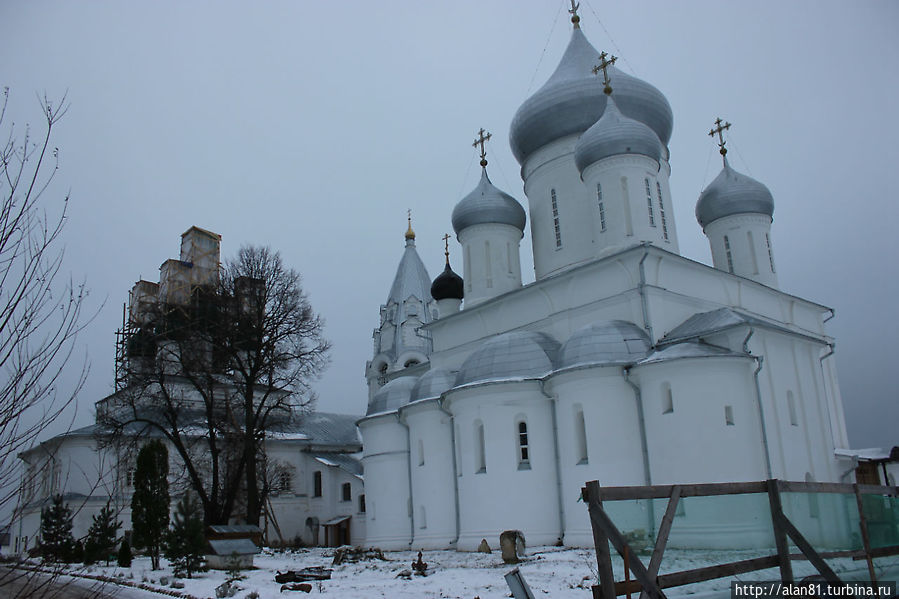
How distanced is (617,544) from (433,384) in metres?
14.6

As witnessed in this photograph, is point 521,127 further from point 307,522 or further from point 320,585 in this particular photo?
point 307,522

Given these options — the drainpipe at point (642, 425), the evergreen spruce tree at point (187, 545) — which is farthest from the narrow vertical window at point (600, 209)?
the evergreen spruce tree at point (187, 545)

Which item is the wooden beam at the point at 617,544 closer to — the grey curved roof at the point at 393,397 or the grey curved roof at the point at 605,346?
the grey curved roof at the point at 605,346

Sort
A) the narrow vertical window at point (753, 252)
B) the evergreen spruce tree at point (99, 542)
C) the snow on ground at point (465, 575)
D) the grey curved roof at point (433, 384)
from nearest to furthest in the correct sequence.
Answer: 1. the snow on ground at point (465, 575)
2. the evergreen spruce tree at point (99, 542)
3. the grey curved roof at point (433, 384)
4. the narrow vertical window at point (753, 252)

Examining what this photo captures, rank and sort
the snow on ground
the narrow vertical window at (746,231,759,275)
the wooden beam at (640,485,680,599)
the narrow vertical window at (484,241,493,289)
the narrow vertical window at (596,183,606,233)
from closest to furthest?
the wooden beam at (640,485,680,599)
the snow on ground
the narrow vertical window at (596,183,606,233)
the narrow vertical window at (484,241,493,289)
the narrow vertical window at (746,231,759,275)

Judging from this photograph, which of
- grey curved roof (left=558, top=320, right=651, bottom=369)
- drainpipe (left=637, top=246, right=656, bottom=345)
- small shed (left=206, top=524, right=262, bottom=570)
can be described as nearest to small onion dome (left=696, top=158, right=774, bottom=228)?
drainpipe (left=637, top=246, right=656, bottom=345)

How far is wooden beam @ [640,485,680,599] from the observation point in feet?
17.7

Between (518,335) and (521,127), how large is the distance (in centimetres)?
774

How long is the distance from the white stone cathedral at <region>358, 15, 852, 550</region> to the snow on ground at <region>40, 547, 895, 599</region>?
2.11 meters

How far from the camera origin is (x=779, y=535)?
6562mm

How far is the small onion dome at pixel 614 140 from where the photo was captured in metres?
19.1

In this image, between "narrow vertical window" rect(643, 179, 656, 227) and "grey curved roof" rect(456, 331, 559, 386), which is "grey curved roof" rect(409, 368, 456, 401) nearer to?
"grey curved roof" rect(456, 331, 559, 386)

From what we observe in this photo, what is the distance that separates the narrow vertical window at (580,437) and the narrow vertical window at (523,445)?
1235 millimetres

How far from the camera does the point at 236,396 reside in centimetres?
2258
